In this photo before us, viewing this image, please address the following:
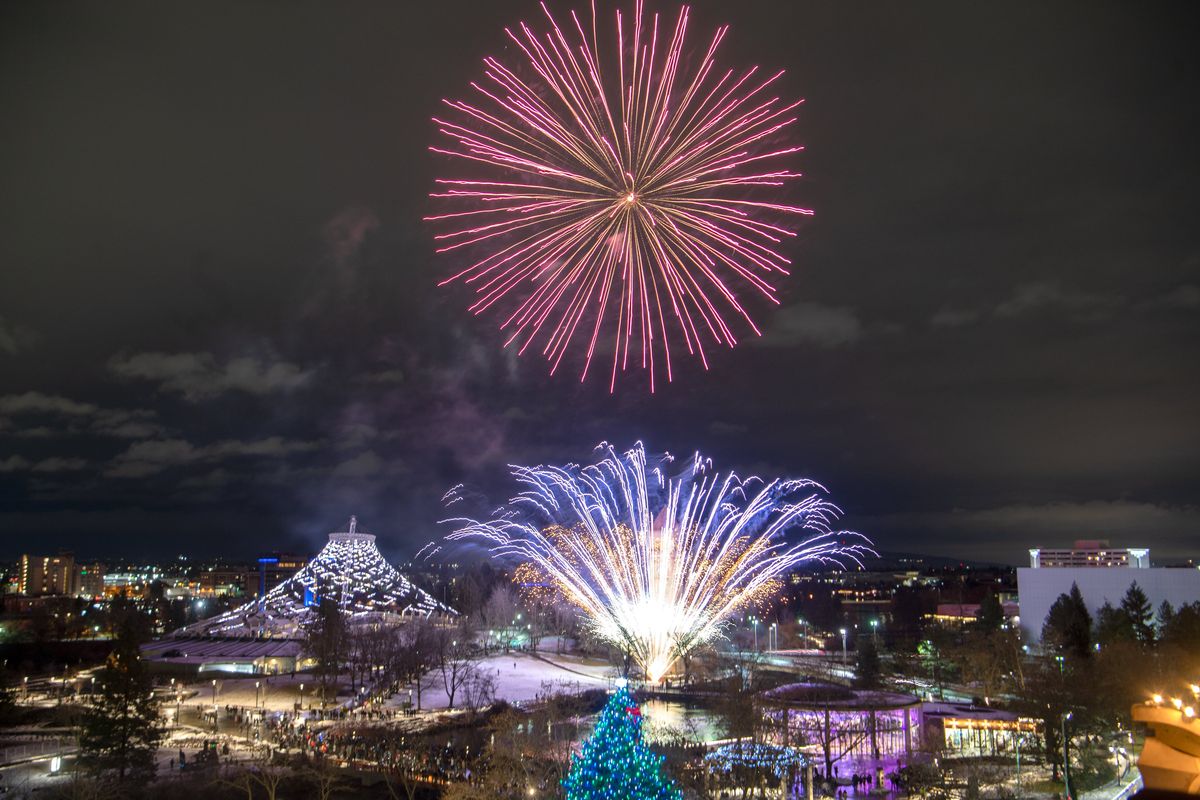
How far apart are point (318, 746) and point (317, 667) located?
2298 cm

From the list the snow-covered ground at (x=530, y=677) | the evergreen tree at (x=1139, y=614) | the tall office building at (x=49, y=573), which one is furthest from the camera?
the tall office building at (x=49, y=573)

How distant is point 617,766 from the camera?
41.0 ft

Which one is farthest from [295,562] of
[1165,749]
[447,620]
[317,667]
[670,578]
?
[1165,749]

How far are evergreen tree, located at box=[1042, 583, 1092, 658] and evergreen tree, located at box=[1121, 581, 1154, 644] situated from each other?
2.32 metres

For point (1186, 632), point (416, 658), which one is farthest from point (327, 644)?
point (1186, 632)

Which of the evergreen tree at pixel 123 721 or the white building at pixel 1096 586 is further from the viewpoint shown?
the white building at pixel 1096 586

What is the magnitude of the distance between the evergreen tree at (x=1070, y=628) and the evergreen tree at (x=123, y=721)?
44.6 metres

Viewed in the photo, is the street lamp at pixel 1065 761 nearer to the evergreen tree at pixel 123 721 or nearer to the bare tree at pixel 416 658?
the evergreen tree at pixel 123 721

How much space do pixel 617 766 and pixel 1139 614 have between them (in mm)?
51655

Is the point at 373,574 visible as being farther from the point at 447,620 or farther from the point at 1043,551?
the point at 1043,551

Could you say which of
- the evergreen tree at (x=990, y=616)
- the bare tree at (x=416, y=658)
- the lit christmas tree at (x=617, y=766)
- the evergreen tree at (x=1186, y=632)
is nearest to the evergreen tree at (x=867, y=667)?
the evergreen tree at (x=1186, y=632)

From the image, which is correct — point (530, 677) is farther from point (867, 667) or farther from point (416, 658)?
point (867, 667)

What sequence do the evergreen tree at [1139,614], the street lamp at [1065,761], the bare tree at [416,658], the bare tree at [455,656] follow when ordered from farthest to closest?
1. the evergreen tree at [1139,614]
2. the bare tree at [416,658]
3. the bare tree at [455,656]
4. the street lamp at [1065,761]

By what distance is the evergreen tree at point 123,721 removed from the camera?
27.3 m
